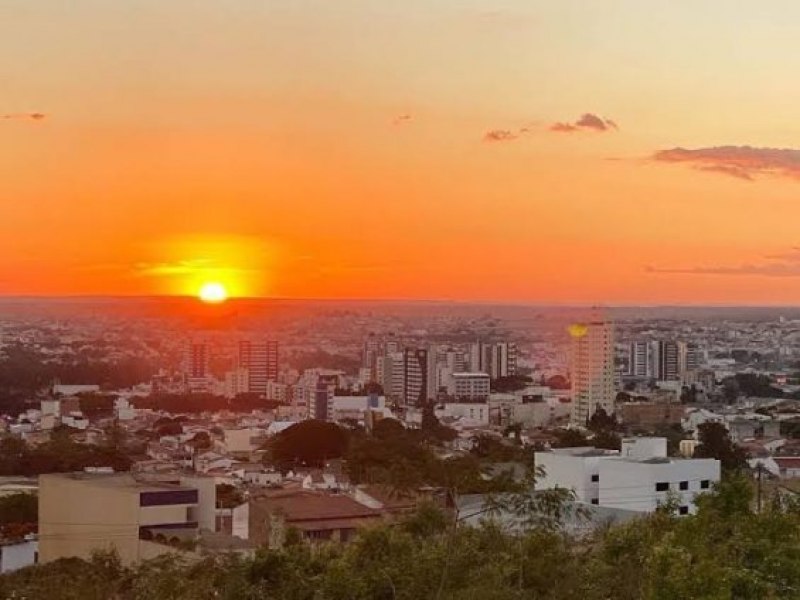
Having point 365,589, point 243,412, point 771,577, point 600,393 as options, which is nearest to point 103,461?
point 365,589

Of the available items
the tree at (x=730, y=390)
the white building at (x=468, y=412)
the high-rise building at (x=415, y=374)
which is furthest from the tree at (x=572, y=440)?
the high-rise building at (x=415, y=374)

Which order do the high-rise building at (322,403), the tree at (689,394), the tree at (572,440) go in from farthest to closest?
the tree at (689,394), the high-rise building at (322,403), the tree at (572,440)

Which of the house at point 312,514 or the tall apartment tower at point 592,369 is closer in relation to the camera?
the house at point 312,514

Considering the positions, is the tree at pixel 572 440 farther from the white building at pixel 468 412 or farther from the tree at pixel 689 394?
the tree at pixel 689 394

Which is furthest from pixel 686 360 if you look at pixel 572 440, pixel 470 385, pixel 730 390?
pixel 572 440

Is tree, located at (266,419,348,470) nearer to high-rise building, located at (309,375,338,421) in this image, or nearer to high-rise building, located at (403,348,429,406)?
high-rise building, located at (309,375,338,421)

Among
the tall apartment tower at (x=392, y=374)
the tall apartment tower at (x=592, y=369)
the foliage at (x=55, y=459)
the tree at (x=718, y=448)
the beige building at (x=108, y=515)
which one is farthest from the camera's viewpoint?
the tall apartment tower at (x=392, y=374)

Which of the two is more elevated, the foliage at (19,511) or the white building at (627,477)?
the white building at (627,477)

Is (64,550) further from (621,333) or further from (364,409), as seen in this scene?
(621,333)
